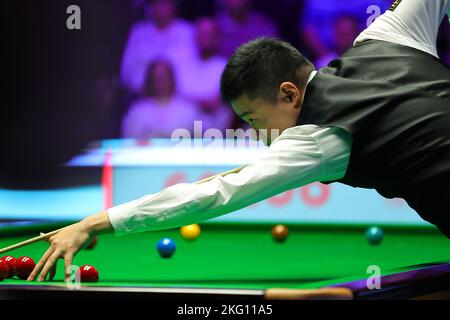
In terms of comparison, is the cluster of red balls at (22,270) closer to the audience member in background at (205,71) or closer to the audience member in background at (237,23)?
the audience member in background at (205,71)

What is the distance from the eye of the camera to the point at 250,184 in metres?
2.46

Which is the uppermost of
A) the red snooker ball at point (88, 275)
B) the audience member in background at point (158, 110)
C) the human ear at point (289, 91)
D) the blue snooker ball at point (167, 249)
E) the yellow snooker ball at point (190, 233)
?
the human ear at point (289, 91)

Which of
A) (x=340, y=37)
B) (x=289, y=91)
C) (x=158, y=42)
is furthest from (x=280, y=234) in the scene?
(x=158, y=42)

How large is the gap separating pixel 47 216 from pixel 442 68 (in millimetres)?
4699

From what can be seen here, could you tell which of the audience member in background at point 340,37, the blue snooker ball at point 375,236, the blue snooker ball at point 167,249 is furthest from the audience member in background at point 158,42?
the blue snooker ball at point 167,249

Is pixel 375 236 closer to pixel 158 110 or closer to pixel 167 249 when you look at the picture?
pixel 167 249

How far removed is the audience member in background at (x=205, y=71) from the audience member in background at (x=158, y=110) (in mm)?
93

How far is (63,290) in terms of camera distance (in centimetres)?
253

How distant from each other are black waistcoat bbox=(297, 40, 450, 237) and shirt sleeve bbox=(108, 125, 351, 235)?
3.0 inches

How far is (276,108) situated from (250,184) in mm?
400

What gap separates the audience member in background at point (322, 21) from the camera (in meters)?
6.54

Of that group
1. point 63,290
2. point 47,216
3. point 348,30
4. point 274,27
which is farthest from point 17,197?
point 63,290

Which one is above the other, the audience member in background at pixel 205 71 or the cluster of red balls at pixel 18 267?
the audience member in background at pixel 205 71

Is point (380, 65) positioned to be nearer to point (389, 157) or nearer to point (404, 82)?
point (404, 82)
